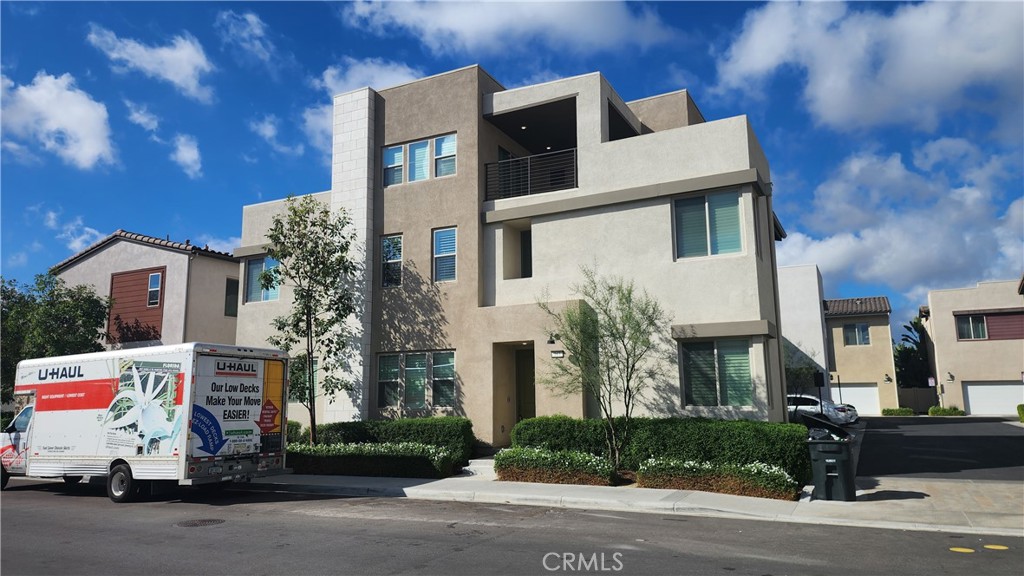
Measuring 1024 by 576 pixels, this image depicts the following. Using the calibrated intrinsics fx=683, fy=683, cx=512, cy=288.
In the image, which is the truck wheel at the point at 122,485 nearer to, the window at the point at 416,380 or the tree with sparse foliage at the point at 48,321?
the window at the point at 416,380

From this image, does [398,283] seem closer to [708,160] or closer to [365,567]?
[708,160]

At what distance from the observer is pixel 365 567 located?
764 cm

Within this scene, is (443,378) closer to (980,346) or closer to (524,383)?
(524,383)

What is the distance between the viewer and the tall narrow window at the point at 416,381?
18594 millimetres

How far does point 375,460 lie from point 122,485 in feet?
17.1

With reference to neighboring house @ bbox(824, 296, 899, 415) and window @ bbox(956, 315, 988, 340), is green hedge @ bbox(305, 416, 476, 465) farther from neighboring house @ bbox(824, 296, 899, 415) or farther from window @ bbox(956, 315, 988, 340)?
window @ bbox(956, 315, 988, 340)

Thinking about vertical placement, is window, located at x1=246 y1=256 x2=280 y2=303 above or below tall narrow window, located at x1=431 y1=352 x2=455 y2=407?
above

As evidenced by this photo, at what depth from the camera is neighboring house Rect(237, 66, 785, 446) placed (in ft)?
50.5

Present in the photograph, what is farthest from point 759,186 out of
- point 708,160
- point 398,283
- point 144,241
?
point 144,241

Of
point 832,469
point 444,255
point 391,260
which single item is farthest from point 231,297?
point 832,469

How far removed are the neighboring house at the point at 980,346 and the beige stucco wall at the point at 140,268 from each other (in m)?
40.4

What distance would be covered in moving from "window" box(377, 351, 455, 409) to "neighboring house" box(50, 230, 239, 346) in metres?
9.07

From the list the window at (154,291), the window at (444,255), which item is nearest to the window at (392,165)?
the window at (444,255)

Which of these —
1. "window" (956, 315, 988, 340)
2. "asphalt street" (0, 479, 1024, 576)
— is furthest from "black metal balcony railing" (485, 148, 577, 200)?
"window" (956, 315, 988, 340)
